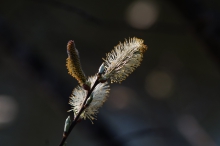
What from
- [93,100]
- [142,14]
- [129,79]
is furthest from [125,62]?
[129,79]

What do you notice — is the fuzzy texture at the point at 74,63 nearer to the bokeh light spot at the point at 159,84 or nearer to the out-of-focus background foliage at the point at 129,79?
the out-of-focus background foliage at the point at 129,79

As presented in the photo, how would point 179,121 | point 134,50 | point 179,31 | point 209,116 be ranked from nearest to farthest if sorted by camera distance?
point 134,50 → point 179,31 → point 179,121 → point 209,116

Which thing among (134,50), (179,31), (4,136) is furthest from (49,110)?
(134,50)

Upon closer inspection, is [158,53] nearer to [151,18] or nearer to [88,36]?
[151,18]

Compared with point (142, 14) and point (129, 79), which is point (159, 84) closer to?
point (129, 79)

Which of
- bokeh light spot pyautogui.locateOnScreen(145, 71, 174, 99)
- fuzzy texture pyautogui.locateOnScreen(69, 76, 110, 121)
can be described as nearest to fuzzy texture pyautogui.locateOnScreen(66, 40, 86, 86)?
fuzzy texture pyautogui.locateOnScreen(69, 76, 110, 121)
